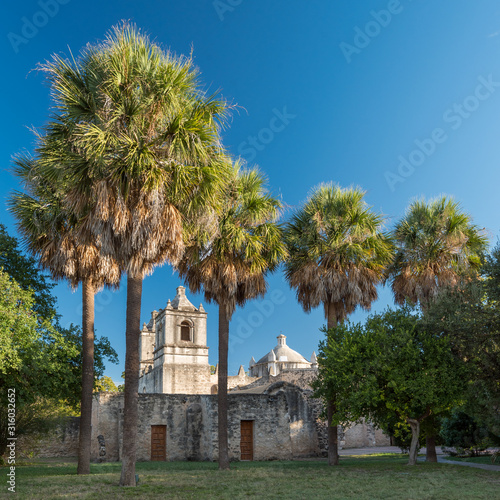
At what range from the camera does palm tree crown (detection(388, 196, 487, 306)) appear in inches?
749

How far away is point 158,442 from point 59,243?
13828mm

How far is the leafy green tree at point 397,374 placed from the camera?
1501cm

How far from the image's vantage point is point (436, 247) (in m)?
19.1

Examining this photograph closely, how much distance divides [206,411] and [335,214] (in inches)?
479

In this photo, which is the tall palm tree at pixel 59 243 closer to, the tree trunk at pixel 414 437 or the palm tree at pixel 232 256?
the palm tree at pixel 232 256

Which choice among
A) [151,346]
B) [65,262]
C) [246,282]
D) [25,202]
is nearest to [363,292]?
[246,282]

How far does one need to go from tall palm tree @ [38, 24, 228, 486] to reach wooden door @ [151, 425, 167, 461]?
13.1m

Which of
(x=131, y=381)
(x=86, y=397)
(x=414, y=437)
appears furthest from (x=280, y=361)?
(x=131, y=381)

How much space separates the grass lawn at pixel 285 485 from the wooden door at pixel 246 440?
8035mm

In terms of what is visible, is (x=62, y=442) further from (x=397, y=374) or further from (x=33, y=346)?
(x=397, y=374)

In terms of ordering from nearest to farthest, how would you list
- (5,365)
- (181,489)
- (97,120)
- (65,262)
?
(181,489) < (97,120) < (5,365) < (65,262)

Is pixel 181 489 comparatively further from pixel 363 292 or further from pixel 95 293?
pixel 363 292

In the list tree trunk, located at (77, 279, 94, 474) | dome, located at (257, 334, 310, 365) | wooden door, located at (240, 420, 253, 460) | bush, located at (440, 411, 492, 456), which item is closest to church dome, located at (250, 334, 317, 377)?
dome, located at (257, 334, 310, 365)

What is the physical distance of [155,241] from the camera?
37.0 ft
